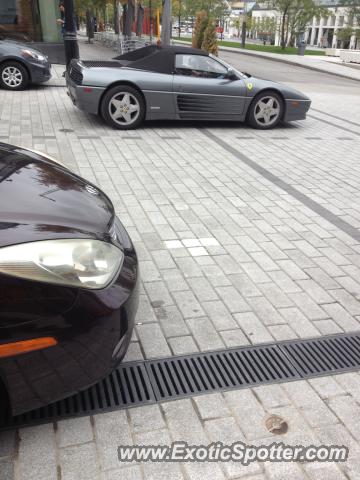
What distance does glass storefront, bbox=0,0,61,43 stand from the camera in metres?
14.5

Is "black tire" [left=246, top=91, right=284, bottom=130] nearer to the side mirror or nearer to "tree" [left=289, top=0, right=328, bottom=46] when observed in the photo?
the side mirror

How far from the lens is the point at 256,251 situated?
13.6 ft

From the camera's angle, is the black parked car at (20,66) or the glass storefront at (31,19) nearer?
the black parked car at (20,66)

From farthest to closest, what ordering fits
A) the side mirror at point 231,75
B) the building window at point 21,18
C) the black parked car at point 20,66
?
1. the building window at point 21,18
2. the black parked car at point 20,66
3. the side mirror at point 231,75

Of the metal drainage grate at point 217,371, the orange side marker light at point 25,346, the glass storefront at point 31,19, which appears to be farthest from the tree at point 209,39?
the orange side marker light at point 25,346

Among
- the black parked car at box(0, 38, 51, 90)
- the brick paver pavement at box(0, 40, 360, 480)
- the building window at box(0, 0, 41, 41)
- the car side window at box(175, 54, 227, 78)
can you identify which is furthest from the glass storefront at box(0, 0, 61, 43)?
the car side window at box(175, 54, 227, 78)

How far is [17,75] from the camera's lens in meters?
10.6

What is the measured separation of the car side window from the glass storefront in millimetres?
8472

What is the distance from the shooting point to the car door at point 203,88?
8.12m

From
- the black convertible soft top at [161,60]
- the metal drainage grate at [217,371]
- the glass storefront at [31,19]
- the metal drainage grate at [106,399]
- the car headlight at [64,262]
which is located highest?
the glass storefront at [31,19]

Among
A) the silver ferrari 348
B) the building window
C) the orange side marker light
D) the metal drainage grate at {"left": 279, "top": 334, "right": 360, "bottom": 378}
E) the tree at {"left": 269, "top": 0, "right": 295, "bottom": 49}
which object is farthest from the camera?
the tree at {"left": 269, "top": 0, "right": 295, "bottom": 49}

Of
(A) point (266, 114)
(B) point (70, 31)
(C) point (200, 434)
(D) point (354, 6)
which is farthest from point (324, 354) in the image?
(D) point (354, 6)

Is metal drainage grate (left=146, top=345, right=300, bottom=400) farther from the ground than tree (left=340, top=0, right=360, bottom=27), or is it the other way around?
tree (left=340, top=0, right=360, bottom=27)

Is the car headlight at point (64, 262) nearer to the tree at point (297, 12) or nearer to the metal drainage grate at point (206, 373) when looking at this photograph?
the metal drainage grate at point (206, 373)
